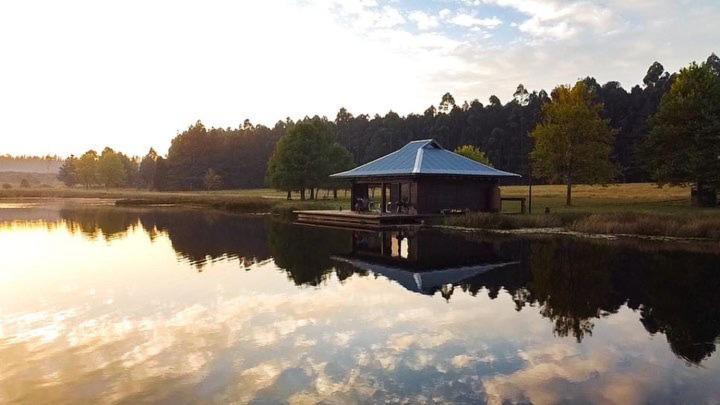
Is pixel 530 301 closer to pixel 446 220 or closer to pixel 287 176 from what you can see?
pixel 446 220

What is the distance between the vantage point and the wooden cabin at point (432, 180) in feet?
107

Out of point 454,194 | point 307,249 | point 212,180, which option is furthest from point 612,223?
point 212,180

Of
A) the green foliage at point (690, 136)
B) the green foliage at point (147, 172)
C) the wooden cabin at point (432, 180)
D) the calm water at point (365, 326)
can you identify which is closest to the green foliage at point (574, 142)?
the green foliage at point (690, 136)

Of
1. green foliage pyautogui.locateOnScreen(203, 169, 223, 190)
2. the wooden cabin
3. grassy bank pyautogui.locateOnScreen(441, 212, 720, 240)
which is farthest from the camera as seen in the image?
green foliage pyautogui.locateOnScreen(203, 169, 223, 190)

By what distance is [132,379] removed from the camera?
7.46 metres

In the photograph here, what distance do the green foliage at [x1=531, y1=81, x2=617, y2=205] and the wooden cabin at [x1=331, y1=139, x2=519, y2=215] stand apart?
7.93 m

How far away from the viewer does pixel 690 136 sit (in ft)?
118

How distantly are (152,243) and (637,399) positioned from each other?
843 inches

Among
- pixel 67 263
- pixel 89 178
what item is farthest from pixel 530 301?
pixel 89 178

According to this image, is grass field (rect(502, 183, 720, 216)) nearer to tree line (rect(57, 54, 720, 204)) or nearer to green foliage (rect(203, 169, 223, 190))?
tree line (rect(57, 54, 720, 204))

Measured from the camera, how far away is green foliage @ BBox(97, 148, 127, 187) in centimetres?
11694

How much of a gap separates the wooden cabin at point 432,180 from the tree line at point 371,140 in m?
21.3

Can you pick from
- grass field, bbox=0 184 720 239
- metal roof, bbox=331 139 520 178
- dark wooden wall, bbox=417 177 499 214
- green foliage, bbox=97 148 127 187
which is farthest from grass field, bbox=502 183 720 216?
green foliage, bbox=97 148 127 187

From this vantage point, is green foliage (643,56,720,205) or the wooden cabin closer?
the wooden cabin
